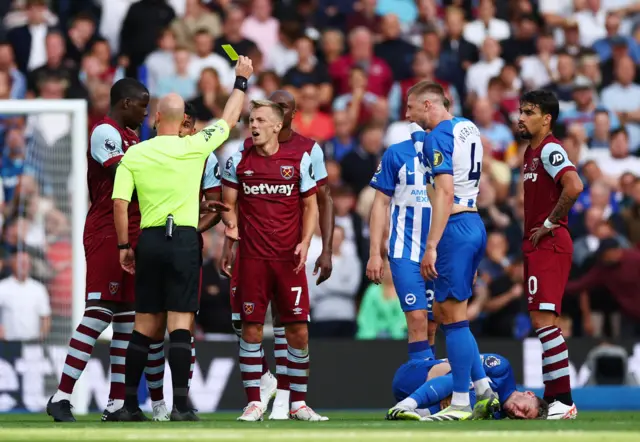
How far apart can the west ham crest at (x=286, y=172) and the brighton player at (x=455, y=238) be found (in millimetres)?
1095

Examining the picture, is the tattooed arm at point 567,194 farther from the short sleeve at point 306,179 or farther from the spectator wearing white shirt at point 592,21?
the spectator wearing white shirt at point 592,21

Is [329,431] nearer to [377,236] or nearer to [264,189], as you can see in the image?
[264,189]

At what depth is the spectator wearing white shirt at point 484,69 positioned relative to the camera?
66.7 feet

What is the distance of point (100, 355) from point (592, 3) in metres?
11.0

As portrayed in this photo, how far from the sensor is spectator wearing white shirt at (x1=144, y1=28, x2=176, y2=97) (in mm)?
18938

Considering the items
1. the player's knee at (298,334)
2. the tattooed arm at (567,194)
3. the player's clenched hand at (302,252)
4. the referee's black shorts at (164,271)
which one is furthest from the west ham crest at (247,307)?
the tattooed arm at (567,194)

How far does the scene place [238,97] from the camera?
10.5 metres

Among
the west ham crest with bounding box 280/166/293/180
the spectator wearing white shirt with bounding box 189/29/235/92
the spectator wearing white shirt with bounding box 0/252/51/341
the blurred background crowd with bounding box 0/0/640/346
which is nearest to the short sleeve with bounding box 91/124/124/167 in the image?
the west ham crest with bounding box 280/166/293/180

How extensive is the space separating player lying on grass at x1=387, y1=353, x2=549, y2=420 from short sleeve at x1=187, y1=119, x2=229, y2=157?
2462 mm

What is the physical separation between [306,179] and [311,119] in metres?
7.74

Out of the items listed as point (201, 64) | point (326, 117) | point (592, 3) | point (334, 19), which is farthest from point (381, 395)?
point (592, 3)

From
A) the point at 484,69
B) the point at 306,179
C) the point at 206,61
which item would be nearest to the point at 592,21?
Result: the point at 484,69

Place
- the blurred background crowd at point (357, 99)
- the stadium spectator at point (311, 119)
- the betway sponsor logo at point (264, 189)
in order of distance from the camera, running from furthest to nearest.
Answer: the stadium spectator at point (311, 119), the blurred background crowd at point (357, 99), the betway sponsor logo at point (264, 189)

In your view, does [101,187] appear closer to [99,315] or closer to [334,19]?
[99,315]
